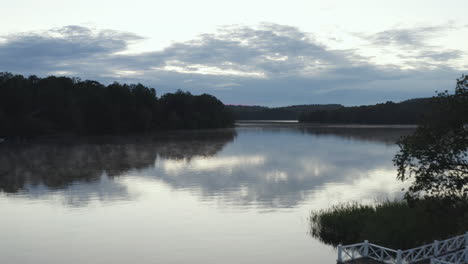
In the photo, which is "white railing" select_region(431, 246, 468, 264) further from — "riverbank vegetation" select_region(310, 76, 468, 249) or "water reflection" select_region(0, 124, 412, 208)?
"water reflection" select_region(0, 124, 412, 208)

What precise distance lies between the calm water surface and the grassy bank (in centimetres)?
172

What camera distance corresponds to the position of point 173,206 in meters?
45.5

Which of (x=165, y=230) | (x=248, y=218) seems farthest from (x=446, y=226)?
(x=165, y=230)

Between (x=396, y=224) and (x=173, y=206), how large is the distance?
21922 millimetres

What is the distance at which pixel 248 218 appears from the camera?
1569 inches

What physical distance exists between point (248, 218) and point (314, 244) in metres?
8.92

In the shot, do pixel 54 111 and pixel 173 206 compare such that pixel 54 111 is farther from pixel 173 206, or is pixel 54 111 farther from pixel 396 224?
pixel 396 224

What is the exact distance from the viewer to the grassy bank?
2934 centimetres

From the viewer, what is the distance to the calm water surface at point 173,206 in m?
30.5

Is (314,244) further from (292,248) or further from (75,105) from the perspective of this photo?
(75,105)

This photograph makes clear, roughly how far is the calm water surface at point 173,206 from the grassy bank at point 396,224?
172 centimetres

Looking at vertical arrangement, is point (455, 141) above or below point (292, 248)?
above

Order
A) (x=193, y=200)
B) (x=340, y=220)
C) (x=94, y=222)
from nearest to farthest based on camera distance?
(x=340, y=220)
(x=94, y=222)
(x=193, y=200)

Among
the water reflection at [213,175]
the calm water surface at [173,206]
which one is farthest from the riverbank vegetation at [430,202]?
the water reflection at [213,175]
